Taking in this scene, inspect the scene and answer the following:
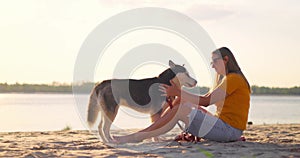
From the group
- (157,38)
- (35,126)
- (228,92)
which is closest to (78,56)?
(157,38)

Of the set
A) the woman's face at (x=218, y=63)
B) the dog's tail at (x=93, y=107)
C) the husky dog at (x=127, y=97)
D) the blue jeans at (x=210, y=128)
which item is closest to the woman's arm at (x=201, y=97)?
the blue jeans at (x=210, y=128)

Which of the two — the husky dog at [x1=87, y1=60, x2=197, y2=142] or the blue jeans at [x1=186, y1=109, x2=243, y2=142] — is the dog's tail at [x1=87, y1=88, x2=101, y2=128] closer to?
the husky dog at [x1=87, y1=60, x2=197, y2=142]

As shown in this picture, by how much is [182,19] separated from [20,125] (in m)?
8.08

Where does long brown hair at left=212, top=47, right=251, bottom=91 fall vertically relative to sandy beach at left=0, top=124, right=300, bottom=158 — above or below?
above

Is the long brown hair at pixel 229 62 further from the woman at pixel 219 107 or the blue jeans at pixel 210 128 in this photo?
the blue jeans at pixel 210 128

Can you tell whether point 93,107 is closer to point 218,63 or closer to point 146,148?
point 146,148

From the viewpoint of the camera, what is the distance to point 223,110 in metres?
7.14

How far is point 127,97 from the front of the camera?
9023mm

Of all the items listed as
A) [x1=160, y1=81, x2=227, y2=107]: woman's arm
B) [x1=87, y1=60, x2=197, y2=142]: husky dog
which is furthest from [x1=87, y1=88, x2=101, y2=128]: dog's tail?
[x1=160, y1=81, x2=227, y2=107]: woman's arm

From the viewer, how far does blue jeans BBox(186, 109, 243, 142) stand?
7023mm

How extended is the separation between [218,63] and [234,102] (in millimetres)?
610

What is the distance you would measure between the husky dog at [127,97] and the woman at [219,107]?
5.36 feet

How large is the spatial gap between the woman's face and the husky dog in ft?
6.90

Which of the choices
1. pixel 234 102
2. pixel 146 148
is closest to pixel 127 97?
pixel 146 148
